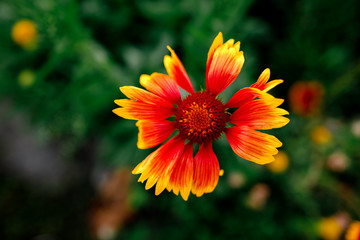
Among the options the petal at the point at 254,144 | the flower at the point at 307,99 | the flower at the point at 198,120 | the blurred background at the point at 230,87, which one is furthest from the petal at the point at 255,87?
the flower at the point at 307,99

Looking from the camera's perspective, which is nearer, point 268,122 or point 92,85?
point 268,122

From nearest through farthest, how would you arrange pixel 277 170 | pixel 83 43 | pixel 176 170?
pixel 176 170, pixel 83 43, pixel 277 170

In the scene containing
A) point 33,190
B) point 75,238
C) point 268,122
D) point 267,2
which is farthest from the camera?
point 33,190

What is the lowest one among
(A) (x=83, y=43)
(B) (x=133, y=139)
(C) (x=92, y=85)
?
(B) (x=133, y=139)

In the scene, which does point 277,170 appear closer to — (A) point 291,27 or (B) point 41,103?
(A) point 291,27

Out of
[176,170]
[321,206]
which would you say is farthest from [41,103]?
[321,206]

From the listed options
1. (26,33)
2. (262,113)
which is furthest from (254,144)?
(26,33)

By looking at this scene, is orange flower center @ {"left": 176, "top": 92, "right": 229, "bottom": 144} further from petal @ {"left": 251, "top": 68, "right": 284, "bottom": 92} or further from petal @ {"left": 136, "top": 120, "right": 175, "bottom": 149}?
petal @ {"left": 251, "top": 68, "right": 284, "bottom": 92}

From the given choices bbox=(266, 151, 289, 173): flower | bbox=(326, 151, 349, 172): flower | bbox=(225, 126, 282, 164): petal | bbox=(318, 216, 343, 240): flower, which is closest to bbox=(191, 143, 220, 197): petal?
bbox=(225, 126, 282, 164): petal
